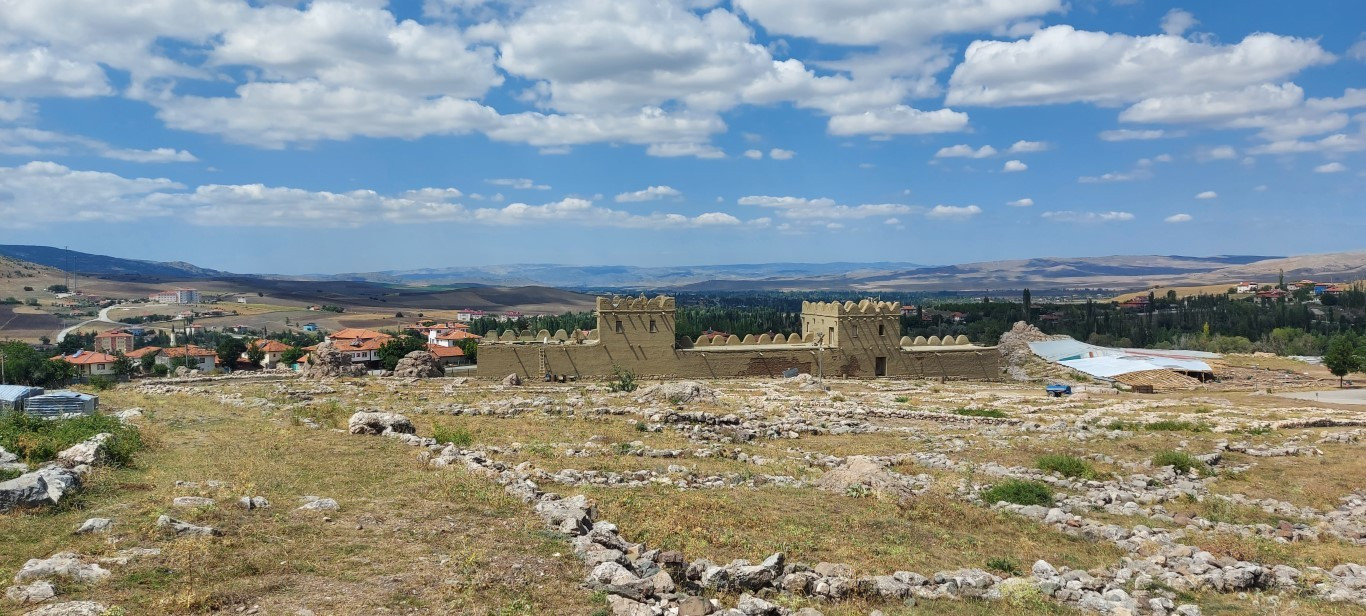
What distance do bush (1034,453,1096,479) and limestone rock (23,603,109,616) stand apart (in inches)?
844

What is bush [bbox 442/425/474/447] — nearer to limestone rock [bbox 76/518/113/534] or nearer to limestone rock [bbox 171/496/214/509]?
limestone rock [bbox 171/496/214/509]

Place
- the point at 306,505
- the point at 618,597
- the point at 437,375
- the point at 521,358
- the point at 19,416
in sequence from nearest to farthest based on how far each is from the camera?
the point at 618,597 → the point at 306,505 → the point at 19,416 → the point at 521,358 → the point at 437,375

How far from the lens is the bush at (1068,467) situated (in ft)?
71.5

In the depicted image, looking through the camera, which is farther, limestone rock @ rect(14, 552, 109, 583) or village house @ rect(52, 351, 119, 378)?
village house @ rect(52, 351, 119, 378)

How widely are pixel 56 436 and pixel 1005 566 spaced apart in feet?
66.6

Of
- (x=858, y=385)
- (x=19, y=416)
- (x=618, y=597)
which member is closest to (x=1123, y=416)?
(x=858, y=385)

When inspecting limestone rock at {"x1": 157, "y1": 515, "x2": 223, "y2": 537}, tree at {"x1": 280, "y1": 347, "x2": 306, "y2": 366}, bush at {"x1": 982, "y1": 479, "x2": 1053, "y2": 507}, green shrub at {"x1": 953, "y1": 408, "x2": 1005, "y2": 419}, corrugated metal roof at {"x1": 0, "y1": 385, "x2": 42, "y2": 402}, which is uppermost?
limestone rock at {"x1": 157, "y1": 515, "x2": 223, "y2": 537}

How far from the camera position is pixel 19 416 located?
19.3 metres

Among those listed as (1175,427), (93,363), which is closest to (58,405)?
(1175,427)

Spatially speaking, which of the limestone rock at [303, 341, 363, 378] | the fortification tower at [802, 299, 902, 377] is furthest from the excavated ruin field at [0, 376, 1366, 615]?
the fortification tower at [802, 299, 902, 377]

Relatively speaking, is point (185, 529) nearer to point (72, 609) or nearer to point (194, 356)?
point (72, 609)

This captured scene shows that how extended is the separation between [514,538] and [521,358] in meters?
Answer: 34.6

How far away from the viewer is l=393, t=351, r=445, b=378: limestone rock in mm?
49062

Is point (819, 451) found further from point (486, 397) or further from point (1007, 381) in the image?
point (1007, 381)
